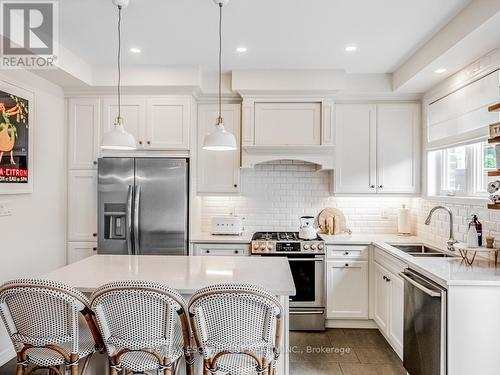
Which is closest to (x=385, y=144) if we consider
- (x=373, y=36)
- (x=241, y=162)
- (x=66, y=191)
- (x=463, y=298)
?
(x=373, y=36)

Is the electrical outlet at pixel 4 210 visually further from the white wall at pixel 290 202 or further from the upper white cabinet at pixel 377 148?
the upper white cabinet at pixel 377 148

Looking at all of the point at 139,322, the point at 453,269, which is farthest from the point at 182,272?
the point at 453,269

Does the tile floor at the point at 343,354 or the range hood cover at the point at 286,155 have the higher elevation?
the range hood cover at the point at 286,155

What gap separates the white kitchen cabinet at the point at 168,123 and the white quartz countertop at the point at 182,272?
52.8 inches

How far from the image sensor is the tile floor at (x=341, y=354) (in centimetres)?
279

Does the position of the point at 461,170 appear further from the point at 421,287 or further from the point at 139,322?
the point at 139,322

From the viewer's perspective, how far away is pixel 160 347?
5.66ft

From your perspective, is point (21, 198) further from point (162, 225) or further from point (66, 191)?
point (162, 225)

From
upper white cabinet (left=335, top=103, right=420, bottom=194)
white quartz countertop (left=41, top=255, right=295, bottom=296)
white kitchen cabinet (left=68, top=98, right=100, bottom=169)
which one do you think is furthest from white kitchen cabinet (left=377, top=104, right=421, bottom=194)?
white kitchen cabinet (left=68, top=98, right=100, bottom=169)

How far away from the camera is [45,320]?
1.72 meters

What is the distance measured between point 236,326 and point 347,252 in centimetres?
216

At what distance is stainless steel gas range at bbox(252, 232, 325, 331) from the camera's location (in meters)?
3.53

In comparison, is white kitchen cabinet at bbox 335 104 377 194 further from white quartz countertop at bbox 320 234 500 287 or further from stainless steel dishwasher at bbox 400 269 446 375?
stainless steel dishwasher at bbox 400 269 446 375

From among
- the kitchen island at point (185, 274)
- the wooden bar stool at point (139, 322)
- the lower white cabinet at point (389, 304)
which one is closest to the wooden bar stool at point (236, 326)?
the wooden bar stool at point (139, 322)
